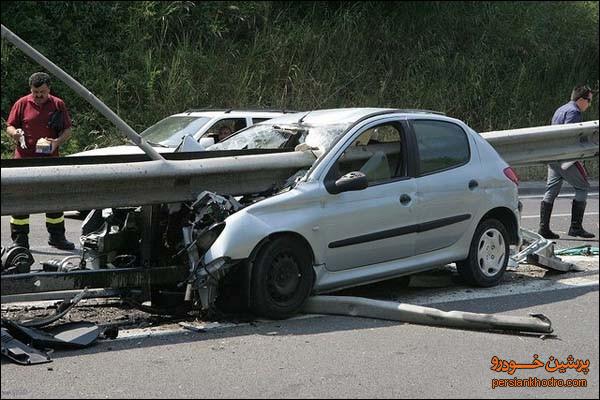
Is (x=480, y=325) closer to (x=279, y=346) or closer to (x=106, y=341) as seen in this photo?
(x=279, y=346)

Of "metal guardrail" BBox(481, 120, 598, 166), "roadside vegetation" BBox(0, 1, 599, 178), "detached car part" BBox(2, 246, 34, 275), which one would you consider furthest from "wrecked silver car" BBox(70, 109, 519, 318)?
"roadside vegetation" BBox(0, 1, 599, 178)

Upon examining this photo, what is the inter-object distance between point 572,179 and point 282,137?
466cm

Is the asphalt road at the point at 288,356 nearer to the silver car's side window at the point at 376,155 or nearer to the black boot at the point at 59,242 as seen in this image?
the silver car's side window at the point at 376,155

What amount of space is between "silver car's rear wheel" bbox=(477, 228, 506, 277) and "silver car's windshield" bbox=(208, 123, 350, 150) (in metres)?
1.76

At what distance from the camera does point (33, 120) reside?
34.3 ft

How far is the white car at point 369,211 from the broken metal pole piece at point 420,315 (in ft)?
0.58

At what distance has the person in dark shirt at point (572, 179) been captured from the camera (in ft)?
37.2

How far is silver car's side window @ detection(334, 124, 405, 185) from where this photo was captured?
305 inches

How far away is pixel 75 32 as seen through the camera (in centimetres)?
2036

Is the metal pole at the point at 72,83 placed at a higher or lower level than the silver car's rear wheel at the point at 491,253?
higher

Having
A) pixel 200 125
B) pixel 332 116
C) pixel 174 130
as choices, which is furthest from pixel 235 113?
pixel 332 116

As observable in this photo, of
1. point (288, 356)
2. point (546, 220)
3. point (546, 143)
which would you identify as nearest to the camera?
point (288, 356)

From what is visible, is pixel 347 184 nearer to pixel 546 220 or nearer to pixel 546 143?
pixel 546 143

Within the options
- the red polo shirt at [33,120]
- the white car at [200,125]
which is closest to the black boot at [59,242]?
the red polo shirt at [33,120]
